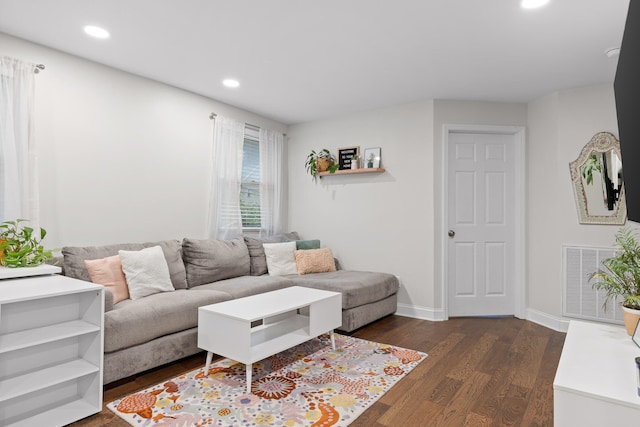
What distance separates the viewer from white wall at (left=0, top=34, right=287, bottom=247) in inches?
113

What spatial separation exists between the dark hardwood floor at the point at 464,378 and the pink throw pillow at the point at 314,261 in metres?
0.92

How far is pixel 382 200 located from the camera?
14.5 ft

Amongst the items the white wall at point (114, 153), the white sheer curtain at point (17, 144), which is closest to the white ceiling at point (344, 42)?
the white wall at point (114, 153)

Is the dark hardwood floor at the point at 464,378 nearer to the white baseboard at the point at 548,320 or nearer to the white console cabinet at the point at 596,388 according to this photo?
the white baseboard at the point at 548,320

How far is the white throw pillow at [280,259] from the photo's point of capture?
4.15 m

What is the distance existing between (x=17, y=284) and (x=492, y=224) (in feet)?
13.9

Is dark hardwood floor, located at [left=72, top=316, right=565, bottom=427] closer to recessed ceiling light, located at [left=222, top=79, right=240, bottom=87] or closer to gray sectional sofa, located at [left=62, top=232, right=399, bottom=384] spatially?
gray sectional sofa, located at [left=62, top=232, right=399, bottom=384]

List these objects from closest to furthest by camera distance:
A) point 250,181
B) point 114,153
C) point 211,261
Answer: point 114,153 → point 211,261 → point 250,181

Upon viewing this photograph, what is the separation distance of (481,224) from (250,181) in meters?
2.79

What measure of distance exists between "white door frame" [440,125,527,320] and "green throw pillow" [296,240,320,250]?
4.98 ft

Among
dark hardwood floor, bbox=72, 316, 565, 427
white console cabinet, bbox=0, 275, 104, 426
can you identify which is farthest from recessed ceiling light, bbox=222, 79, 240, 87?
dark hardwood floor, bbox=72, 316, 565, 427

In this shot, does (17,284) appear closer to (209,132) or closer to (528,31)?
(209,132)

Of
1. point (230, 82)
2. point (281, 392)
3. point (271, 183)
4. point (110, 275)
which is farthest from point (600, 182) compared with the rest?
point (110, 275)

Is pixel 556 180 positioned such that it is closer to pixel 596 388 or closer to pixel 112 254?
pixel 596 388
